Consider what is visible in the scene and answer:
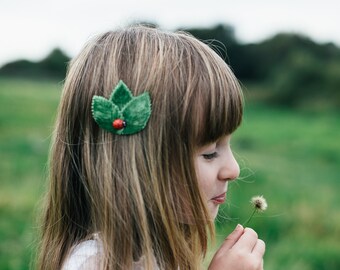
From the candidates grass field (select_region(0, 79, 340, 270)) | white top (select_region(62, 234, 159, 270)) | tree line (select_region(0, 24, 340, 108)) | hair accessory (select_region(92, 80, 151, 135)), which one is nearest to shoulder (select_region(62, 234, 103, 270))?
white top (select_region(62, 234, 159, 270))

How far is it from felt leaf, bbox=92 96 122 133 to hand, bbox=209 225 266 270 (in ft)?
1.50

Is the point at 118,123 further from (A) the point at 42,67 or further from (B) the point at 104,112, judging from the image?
(A) the point at 42,67

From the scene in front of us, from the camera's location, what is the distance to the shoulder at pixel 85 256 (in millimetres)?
1887

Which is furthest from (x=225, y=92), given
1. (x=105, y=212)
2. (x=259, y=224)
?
(x=259, y=224)

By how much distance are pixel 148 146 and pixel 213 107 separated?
20 centimetres

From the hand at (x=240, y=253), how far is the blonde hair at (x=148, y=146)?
6 centimetres

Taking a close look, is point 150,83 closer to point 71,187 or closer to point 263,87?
point 71,187

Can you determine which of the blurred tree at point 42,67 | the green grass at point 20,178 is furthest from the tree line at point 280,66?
the green grass at point 20,178

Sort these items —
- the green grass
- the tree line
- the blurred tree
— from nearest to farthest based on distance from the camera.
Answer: the green grass < the tree line < the blurred tree

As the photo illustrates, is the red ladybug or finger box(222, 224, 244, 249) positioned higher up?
the red ladybug

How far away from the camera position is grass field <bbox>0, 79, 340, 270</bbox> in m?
4.01

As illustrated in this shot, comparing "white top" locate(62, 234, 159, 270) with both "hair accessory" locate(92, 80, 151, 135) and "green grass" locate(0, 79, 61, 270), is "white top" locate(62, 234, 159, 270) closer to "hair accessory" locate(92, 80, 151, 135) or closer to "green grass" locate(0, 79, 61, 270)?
"hair accessory" locate(92, 80, 151, 135)

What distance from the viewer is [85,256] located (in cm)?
190

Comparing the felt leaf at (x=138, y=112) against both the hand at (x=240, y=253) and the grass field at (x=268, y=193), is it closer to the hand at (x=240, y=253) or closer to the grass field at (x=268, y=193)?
the hand at (x=240, y=253)
